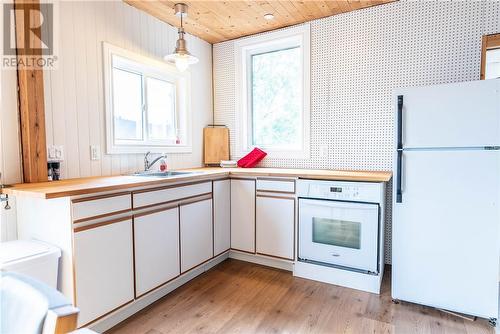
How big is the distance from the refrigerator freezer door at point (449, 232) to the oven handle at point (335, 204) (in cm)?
19

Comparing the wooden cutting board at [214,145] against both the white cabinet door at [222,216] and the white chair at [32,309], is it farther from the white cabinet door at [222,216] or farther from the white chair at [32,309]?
the white chair at [32,309]

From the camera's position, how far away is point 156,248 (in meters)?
2.10

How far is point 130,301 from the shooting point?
6.30 ft

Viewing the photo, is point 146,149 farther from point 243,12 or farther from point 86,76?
point 243,12

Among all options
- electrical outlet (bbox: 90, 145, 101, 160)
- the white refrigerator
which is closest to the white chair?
electrical outlet (bbox: 90, 145, 101, 160)

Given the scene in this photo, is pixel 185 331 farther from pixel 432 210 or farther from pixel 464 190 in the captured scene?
pixel 464 190

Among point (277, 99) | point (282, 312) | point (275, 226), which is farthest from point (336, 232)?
point (277, 99)

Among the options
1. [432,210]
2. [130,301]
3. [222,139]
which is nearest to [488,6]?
[432,210]

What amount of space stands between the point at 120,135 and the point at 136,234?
3.59 ft

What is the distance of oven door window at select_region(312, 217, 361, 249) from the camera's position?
7.65ft

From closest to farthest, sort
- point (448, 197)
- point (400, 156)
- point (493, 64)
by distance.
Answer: point (448, 197) < point (400, 156) < point (493, 64)

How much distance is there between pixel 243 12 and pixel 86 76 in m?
1.51

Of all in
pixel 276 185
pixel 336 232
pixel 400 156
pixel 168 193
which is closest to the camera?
pixel 400 156

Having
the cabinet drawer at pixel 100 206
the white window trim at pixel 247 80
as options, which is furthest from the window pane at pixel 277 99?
the cabinet drawer at pixel 100 206
